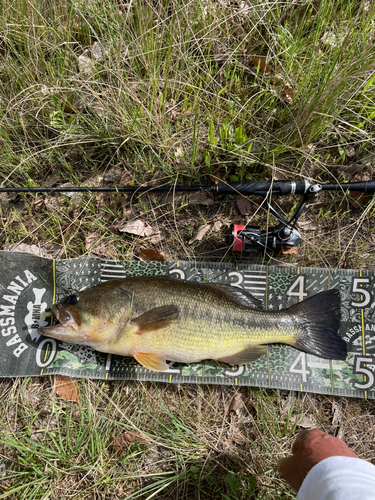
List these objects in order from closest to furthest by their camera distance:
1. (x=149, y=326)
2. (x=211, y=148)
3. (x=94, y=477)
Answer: (x=149, y=326) → (x=94, y=477) → (x=211, y=148)

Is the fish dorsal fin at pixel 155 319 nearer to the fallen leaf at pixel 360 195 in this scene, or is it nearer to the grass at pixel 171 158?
the grass at pixel 171 158

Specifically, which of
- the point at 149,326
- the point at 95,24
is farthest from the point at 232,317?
the point at 95,24

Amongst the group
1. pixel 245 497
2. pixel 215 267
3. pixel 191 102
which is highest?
pixel 191 102

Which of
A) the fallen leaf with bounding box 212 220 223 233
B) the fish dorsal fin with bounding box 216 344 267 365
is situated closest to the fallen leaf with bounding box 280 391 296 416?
the fish dorsal fin with bounding box 216 344 267 365

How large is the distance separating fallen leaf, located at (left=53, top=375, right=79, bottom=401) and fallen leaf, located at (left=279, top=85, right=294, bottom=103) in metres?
3.36

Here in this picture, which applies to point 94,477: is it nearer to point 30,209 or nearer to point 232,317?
point 232,317

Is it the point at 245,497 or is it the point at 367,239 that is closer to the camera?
the point at 245,497

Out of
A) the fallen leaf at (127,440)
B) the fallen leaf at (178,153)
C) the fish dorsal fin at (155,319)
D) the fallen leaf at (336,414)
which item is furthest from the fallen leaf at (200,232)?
the fallen leaf at (336,414)

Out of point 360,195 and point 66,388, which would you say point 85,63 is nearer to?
point 360,195

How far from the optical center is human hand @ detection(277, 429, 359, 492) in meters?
2.31

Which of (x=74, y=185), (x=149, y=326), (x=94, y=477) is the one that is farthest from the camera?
(x=74, y=185)

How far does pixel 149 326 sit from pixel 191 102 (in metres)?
2.20

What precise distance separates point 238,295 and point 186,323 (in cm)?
53

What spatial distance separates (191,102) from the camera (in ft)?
10.5
